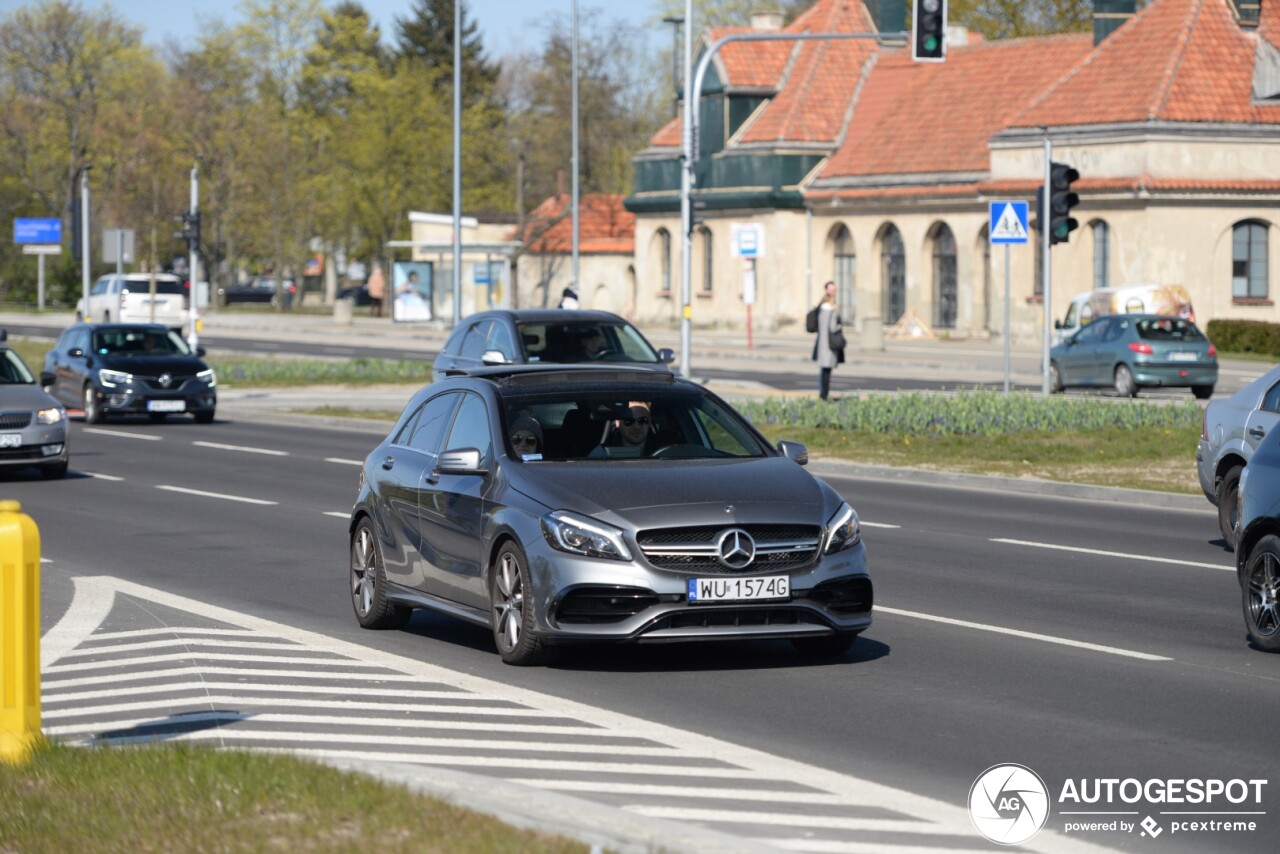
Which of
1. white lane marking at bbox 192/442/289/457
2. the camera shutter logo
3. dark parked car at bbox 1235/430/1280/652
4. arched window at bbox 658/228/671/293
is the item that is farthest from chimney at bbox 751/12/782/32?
the camera shutter logo

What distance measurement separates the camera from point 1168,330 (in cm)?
3897

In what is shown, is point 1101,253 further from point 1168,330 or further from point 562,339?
point 562,339

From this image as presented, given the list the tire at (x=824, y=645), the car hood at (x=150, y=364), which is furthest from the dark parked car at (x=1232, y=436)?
the car hood at (x=150, y=364)

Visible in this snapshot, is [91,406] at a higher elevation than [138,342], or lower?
lower

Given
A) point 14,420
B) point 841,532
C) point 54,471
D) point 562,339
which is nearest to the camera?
point 841,532

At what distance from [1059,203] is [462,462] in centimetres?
2153

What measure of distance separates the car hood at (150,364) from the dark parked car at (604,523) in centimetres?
2317

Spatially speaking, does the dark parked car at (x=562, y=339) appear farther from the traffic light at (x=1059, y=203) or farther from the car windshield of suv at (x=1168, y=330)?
the car windshield of suv at (x=1168, y=330)

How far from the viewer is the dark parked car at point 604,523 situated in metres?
10.3

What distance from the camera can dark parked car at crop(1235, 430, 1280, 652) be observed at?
1132 centimetres

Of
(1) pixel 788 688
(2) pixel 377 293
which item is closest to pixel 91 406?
(1) pixel 788 688

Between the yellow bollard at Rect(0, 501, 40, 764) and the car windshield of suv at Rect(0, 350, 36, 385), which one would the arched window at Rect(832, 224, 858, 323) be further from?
the yellow bollard at Rect(0, 501, 40, 764)

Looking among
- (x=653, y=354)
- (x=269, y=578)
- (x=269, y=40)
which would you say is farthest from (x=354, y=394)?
(x=269, y=40)

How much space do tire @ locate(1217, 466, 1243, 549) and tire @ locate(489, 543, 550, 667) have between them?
24.9 ft
